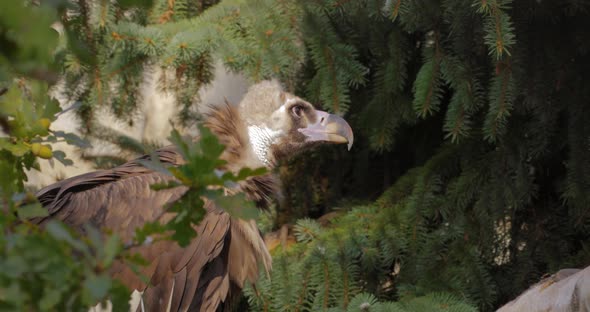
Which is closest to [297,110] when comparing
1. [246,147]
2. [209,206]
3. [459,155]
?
[246,147]

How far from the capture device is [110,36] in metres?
3.50

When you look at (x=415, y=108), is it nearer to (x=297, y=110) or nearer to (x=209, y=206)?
(x=297, y=110)

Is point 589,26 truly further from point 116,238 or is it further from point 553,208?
point 116,238

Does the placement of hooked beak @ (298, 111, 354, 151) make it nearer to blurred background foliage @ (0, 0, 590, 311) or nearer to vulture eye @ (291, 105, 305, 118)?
vulture eye @ (291, 105, 305, 118)

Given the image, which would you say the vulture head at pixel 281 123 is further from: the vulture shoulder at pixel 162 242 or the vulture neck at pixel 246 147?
the vulture shoulder at pixel 162 242

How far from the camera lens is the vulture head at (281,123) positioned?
9.92ft

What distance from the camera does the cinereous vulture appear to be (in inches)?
101

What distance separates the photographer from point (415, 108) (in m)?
3.23

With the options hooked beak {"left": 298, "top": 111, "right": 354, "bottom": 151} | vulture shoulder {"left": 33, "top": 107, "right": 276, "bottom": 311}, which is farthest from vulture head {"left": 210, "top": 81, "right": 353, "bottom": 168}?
vulture shoulder {"left": 33, "top": 107, "right": 276, "bottom": 311}

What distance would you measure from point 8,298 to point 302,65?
9.45 feet

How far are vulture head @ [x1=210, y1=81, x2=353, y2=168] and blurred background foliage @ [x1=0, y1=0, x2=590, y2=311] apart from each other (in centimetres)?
36

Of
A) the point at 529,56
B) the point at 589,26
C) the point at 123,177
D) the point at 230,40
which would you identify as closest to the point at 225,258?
the point at 123,177

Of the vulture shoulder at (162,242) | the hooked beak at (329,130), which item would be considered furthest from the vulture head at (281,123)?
the vulture shoulder at (162,242)

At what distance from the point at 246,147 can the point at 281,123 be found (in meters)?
0.18
